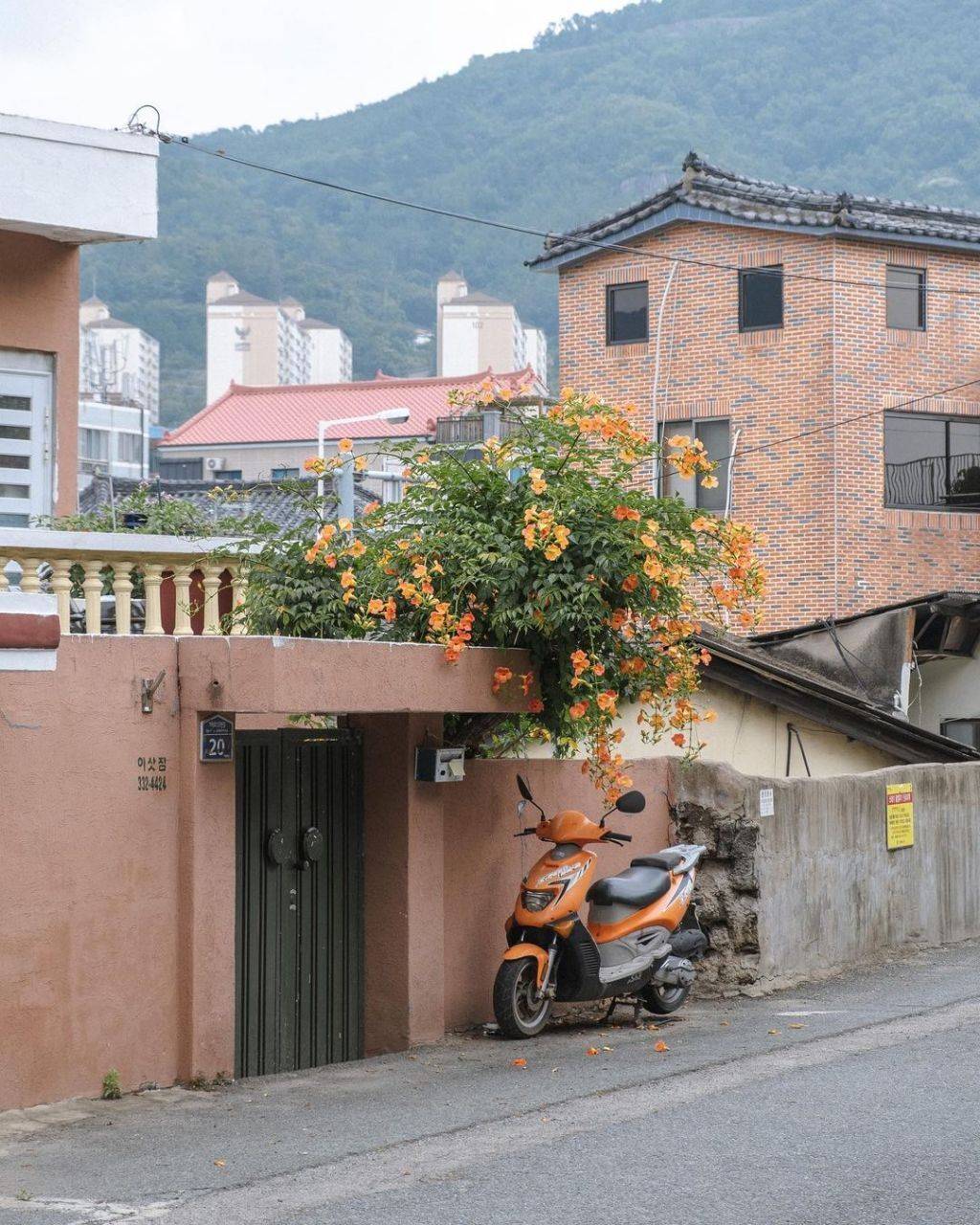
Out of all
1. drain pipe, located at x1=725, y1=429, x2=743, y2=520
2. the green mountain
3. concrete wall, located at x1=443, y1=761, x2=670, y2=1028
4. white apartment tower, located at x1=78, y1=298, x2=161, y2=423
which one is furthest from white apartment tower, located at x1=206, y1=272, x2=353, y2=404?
concrete wall, located at x1=443, y1=761, x2=670, y2=1028

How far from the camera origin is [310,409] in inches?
2881

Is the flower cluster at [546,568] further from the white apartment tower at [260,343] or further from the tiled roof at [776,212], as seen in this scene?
the white apartment tower at [260,343]

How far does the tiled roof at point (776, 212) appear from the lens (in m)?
28.3

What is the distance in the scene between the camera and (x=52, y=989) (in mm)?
9062

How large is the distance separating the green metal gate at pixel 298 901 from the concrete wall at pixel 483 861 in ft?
2.34

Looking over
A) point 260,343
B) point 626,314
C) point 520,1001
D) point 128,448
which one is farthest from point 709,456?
point 260,343

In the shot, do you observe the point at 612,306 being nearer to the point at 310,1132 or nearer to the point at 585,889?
the point at 585,889

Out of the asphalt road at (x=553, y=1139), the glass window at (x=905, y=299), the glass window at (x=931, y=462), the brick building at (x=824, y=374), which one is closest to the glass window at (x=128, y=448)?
the brick building at (x=824, y=374)

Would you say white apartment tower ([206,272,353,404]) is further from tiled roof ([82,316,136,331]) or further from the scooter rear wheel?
the scooter rear wheel

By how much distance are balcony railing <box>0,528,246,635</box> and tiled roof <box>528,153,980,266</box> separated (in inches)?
747

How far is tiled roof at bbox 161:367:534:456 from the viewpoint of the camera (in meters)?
66.9

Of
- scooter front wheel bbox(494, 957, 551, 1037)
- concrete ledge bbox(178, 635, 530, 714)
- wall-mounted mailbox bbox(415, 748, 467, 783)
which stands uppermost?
concrete ledge bbox(178, 635, 530, 714)

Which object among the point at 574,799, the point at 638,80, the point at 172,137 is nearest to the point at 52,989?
the point at 574,799

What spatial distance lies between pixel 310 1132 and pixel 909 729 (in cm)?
1214
